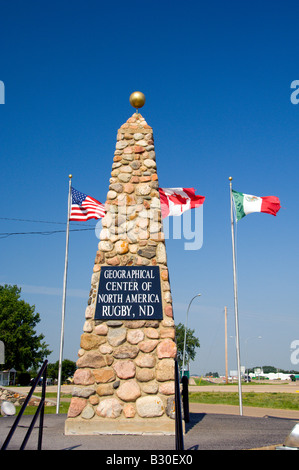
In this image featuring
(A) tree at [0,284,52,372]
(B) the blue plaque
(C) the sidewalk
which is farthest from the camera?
(A) tree at [0,284,52,372]

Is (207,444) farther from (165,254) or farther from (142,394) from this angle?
(165,254)

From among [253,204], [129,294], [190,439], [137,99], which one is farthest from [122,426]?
[253,204]

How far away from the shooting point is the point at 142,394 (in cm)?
798

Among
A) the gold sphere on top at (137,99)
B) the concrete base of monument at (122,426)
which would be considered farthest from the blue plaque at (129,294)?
the gold sphere on top at (137,99)

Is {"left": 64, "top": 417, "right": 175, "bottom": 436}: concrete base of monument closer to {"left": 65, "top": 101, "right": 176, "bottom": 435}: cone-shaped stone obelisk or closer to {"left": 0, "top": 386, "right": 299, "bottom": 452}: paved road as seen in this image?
{"left": 65, "top": 101, "right": 176, "bottom": 435}: cone-shaped stone obelisk

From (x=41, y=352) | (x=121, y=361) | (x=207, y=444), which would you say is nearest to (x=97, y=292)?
(x=121, y=361)

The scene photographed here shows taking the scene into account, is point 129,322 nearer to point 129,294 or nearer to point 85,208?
point 129,294

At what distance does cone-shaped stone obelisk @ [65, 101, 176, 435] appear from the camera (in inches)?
310

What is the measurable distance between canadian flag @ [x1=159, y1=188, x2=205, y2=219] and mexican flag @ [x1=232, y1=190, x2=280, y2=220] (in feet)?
11.7

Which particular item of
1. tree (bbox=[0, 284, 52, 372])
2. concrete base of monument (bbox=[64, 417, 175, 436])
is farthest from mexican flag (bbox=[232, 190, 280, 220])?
tree (bbox=[0, 284, 52, 372])

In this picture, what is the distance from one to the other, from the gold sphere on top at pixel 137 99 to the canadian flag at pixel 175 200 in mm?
2039

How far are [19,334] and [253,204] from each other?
1396 inches

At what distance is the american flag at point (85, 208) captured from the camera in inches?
492

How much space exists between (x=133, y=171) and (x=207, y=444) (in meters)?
A: 5.58
